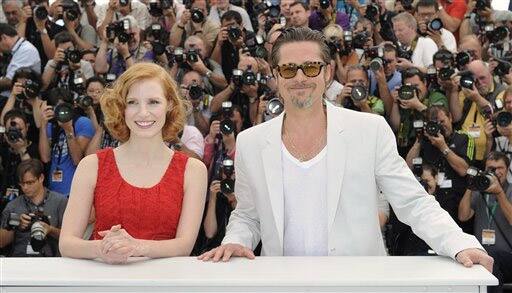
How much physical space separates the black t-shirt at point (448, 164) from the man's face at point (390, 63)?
0.91 metres

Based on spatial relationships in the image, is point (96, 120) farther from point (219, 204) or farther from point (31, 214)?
point (219, 204)

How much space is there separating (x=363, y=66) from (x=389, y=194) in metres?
3.71

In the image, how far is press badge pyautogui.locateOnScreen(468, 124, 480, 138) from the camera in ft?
19.2

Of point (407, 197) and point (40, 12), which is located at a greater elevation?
point (40, 12)

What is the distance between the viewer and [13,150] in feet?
20.5

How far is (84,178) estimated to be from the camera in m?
2.64

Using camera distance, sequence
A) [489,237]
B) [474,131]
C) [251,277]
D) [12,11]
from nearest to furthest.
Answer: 1. [251,277]
2. [489,237]
3. [474,131]
4. [12,11]

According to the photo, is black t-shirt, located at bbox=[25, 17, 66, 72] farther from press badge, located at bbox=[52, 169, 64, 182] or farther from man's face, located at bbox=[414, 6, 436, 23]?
man's face, located at bbox=[414, 6, 436, 23]

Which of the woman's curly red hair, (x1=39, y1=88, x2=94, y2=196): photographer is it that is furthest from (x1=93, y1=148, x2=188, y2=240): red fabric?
(x1=39, y1=88, x2=94, y2=196): photographer

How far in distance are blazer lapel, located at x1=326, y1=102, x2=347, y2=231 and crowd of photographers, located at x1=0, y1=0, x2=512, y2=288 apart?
2503 millimetres

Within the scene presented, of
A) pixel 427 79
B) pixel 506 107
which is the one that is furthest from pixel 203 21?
pixel 506 107

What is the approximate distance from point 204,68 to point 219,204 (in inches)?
54.8

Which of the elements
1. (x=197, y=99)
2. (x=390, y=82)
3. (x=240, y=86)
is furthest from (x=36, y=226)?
(x=390, y=82)

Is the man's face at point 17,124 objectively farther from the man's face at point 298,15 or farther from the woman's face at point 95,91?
the man's face at point 298,15
